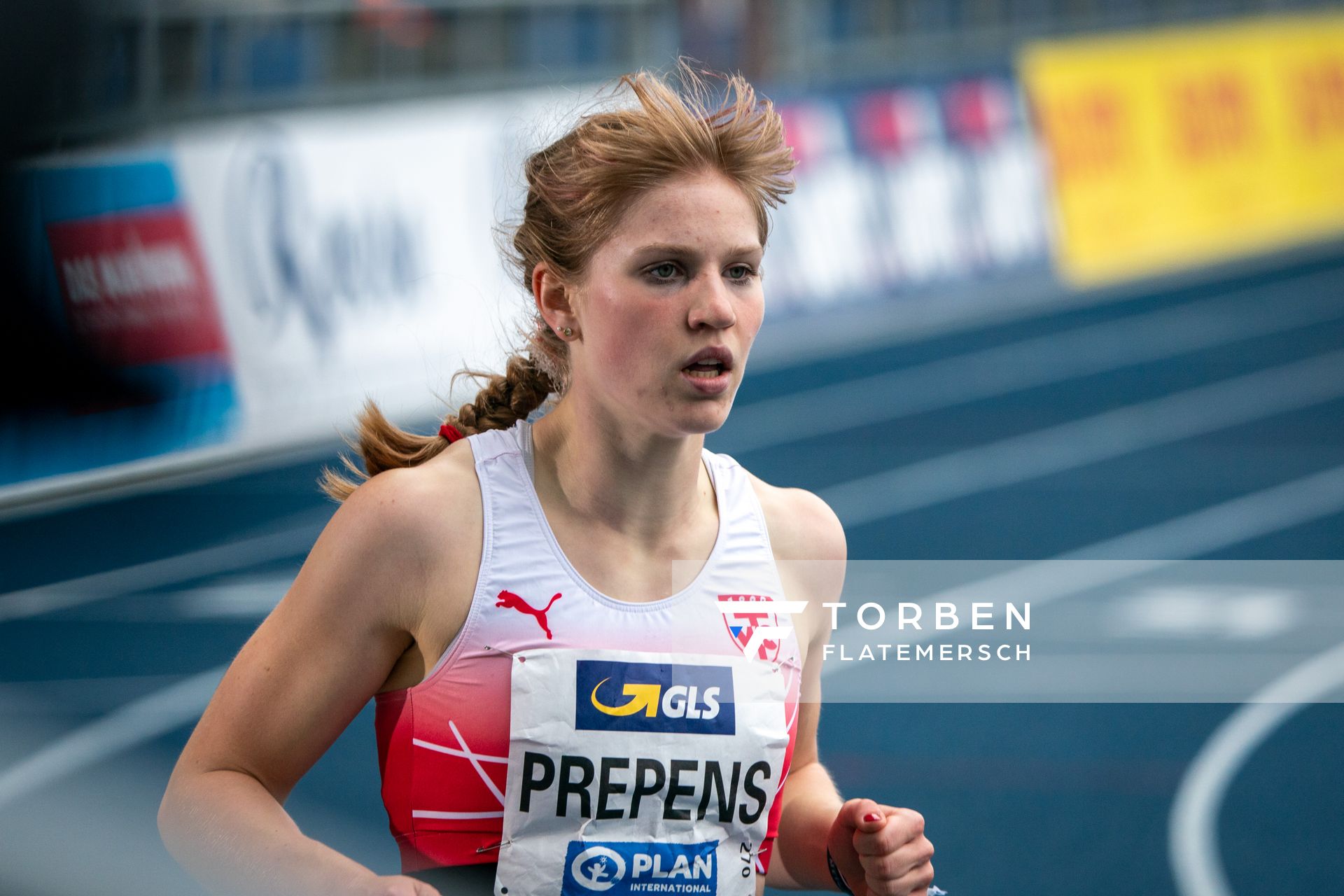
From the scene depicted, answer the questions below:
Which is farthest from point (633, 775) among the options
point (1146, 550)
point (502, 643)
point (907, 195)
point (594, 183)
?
point (907, 195)

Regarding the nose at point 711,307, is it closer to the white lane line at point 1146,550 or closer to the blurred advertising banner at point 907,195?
the white lane line at point 1146,550

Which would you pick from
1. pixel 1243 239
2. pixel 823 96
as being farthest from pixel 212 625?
pixel 1243 239

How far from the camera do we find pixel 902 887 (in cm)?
225

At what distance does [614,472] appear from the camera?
233cm

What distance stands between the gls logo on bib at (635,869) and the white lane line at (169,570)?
5159 millimetres

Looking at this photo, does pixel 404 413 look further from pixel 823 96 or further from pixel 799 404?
pixel 823 96

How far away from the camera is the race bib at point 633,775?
212 cm

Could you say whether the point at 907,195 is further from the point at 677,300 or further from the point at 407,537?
the point at 407,537

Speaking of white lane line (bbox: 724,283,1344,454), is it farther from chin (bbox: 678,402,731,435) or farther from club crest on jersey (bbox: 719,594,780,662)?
chin (bbox: 678,402,731,435)

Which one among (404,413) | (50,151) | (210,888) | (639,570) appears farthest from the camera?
(404,413)

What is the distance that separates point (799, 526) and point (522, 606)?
0.53m

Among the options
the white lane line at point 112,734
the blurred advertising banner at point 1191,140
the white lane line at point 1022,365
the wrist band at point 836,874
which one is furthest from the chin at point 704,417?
the blurred advertising banner at point 1191,140

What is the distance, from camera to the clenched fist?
2230 mm

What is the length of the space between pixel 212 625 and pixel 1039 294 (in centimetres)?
1019
